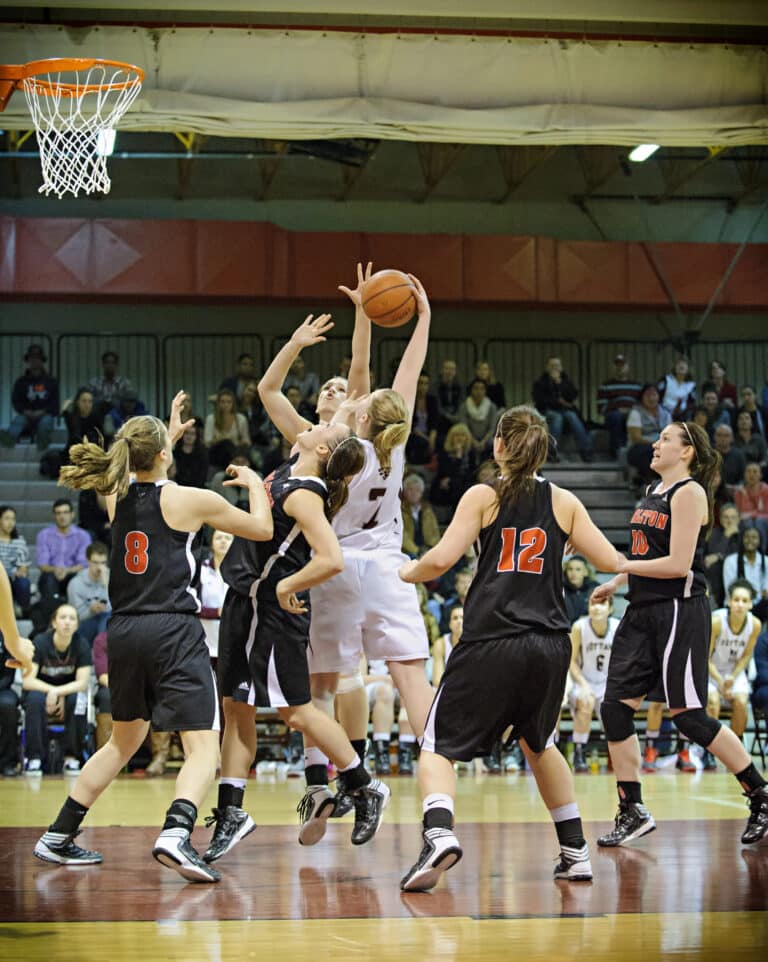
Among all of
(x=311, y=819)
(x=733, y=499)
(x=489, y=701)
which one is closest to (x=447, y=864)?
(x=489, y=701)

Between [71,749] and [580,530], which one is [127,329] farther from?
[580,530]

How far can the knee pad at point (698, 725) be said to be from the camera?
19.6 ft

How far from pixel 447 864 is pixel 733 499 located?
1096cm

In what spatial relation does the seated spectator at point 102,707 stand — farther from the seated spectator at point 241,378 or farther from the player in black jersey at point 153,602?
the seated spectator at point 241,378

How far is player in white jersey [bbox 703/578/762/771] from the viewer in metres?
11.1

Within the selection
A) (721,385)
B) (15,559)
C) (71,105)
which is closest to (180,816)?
(71,105)

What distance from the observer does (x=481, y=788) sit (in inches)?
355

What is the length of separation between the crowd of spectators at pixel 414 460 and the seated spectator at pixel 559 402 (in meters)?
0.02

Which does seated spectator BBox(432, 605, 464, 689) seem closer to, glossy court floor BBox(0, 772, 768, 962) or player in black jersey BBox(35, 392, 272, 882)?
glossy court floor BBox(0, 772, 768, 962)

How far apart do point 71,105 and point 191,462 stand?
551 cm

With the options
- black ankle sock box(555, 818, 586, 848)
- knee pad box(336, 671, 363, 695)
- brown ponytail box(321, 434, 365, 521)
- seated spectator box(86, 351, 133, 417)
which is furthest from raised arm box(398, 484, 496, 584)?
seated spectator box(86, 351, 133, 417)

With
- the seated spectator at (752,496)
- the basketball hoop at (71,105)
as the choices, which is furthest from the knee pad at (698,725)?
the seated spectator at (752,496)

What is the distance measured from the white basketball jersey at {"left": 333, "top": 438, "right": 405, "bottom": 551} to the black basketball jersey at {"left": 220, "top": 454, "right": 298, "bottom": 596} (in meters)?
0.46

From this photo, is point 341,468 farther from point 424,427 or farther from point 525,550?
point 424,427
